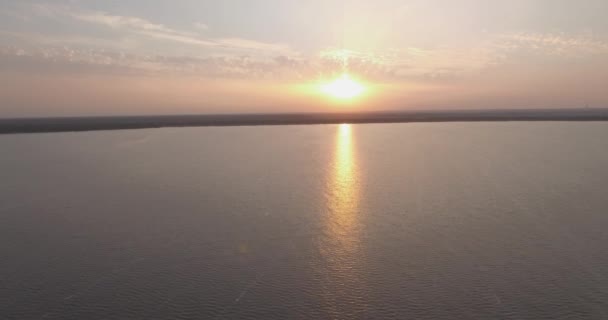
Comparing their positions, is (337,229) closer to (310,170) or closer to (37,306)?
(37,306)

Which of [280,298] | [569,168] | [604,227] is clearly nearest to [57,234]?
[280,298]

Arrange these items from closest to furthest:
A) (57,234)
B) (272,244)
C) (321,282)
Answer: (321,282) < (272,244) < (57,234)

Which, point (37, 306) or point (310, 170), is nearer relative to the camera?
point (37, 306)

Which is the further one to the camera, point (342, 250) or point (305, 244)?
point (305, 244)
